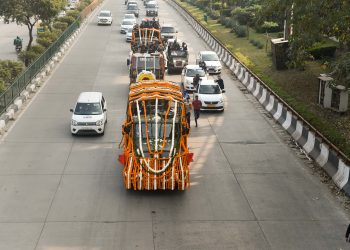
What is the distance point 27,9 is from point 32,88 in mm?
12209

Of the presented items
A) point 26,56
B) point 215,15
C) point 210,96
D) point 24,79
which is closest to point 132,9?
point 215,15

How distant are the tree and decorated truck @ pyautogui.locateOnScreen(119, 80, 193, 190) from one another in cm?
2428

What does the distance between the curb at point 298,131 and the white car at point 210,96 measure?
104 inches

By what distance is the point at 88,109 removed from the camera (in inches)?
1028

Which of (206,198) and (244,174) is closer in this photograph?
(206,198)

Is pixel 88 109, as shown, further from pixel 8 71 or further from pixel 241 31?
pixel 241 31

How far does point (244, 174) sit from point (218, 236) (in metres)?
5.42

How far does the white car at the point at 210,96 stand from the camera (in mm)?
29875

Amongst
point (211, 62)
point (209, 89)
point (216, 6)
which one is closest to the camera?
point (209, 89)

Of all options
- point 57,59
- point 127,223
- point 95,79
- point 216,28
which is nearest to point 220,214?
point 127,223

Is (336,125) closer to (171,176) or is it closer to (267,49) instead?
(171,176)

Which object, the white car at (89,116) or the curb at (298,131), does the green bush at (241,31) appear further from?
the white car at (89,116)

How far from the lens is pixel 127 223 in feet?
54.4

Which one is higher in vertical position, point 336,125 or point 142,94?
point 142,94
